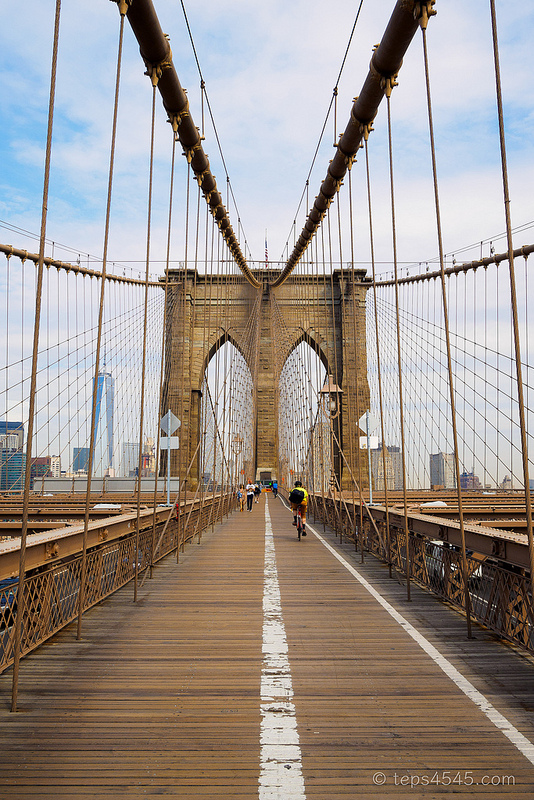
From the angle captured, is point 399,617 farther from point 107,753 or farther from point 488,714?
point 107,753

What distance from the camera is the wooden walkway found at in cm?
219

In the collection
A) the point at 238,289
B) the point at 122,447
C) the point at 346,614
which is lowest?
the point at 346,614

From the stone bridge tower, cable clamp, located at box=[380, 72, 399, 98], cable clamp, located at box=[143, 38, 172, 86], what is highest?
the stone bridge tower

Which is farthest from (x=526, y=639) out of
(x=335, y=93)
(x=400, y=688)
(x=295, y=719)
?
(x=335, y=93)

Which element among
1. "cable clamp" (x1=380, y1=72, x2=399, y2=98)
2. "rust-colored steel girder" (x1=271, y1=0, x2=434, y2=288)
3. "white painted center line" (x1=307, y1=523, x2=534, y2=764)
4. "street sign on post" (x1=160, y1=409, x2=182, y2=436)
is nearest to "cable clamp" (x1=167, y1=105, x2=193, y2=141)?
"rust-colored steel girder" (x1=271, y1=0, x2=434, y2=288)

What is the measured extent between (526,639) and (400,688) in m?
1.15

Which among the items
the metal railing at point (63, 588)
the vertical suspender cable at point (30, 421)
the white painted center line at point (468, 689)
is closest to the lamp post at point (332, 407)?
the metal railing at point (63, 588)

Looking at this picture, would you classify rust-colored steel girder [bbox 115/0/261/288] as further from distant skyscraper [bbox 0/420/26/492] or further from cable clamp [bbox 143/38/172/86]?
distant skyscraper [bbox 0/420/26/492]

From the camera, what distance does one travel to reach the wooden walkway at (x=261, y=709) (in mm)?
2189

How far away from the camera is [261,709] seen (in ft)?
9.46

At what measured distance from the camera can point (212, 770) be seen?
2.26 metres

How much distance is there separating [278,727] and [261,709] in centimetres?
23

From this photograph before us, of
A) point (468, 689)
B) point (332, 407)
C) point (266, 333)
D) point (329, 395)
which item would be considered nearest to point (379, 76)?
point (468, 689)

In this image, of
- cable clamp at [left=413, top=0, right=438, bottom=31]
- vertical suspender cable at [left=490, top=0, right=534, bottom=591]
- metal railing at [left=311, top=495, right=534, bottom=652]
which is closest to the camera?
vertical suspender cable at [left=490, top=0, right=534, bottom=591]
